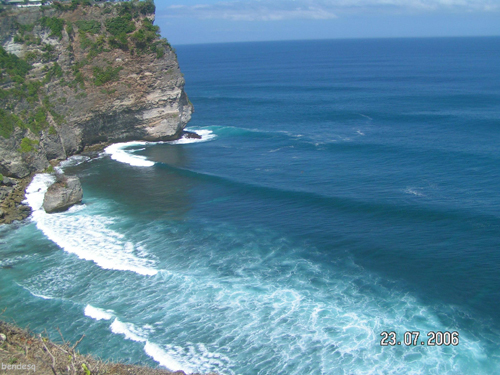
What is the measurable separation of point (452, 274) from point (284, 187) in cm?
1866

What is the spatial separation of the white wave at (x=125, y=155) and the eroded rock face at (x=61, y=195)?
12751mm

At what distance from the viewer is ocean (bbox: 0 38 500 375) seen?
2283 centimetres

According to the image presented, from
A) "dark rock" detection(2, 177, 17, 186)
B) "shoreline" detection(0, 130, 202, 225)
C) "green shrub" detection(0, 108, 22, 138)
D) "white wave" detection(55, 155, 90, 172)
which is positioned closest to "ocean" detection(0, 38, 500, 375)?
"white wave" detection(55, 155, 90, 172)

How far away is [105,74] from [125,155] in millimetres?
10448

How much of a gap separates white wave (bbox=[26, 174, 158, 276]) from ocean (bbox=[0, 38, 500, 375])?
0.17 m

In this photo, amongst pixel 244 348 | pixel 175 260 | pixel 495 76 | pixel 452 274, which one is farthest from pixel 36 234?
pixel 495 76

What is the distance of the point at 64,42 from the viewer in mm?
53625

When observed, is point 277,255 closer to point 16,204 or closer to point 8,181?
point 16,204

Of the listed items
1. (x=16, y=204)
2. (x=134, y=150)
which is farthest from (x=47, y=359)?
(x=134, y=150)

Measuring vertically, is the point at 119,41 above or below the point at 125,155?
above

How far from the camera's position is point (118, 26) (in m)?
57.0

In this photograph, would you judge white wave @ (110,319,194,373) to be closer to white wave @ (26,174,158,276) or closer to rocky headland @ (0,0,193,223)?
white wave @ (26,174,158,276)

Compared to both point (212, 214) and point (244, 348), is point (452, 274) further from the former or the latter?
point (212, 214)

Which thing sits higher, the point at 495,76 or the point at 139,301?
the point at 495,76
